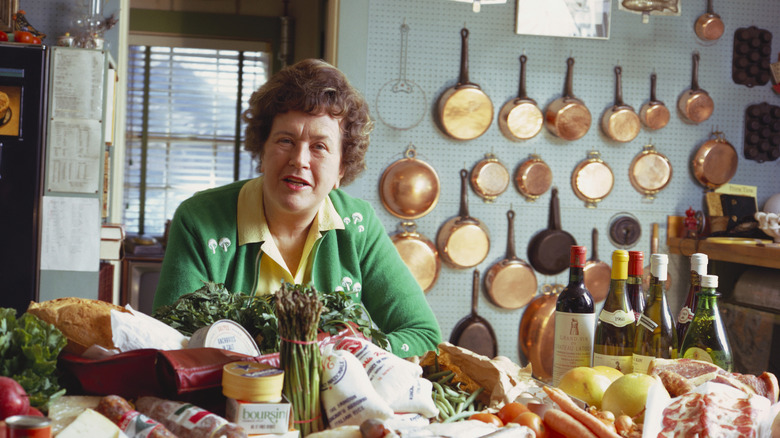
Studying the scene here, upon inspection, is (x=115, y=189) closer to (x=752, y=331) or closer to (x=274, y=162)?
(x=274, y=162)

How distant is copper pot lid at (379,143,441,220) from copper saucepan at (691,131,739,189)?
1478mm

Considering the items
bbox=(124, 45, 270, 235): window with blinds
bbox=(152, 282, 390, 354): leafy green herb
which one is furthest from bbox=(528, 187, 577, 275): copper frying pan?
bbox=(124, 45, 270, 235): window with blinds

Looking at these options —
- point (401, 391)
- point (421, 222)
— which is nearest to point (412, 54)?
point (421, 222)

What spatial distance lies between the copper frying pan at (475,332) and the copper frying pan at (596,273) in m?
0.58

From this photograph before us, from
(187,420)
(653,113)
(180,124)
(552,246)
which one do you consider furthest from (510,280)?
(180,124)

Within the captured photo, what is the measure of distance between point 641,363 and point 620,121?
263 centimetres

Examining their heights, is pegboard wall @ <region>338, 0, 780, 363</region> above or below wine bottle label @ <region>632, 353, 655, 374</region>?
above

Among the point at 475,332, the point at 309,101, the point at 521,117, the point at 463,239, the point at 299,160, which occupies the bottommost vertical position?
the point at 475,332

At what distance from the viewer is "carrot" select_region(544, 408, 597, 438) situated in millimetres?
1034

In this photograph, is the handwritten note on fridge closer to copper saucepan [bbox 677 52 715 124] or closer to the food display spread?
the food display spread

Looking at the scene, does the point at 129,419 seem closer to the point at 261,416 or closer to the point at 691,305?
the point at 261,416

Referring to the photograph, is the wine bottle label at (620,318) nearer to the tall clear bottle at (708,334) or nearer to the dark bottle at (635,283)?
the dark bottle at (635,283)

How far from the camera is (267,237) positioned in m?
1.89

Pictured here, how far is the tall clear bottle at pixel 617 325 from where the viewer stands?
4.83 feet
